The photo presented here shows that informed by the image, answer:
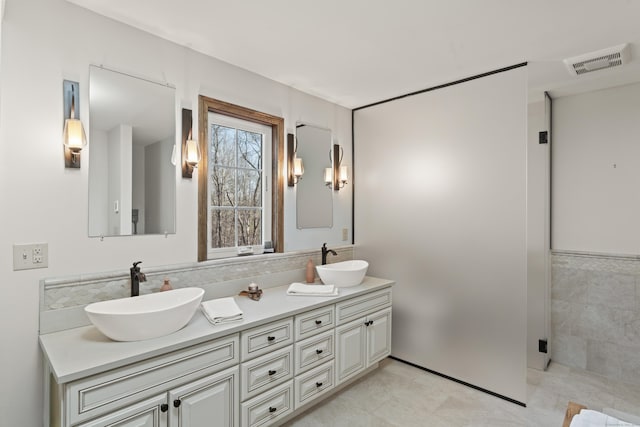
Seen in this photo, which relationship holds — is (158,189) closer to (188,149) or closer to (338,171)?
(188,149)

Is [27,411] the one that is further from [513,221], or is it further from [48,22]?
[513,221]

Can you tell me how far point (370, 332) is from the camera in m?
2.64

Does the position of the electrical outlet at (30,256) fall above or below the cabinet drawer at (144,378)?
above

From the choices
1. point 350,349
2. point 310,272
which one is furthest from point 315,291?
point 350,349

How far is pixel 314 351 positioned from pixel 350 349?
38 centimetres

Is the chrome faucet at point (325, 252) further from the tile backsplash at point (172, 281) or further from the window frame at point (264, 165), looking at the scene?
the window frame at point (264, 165)

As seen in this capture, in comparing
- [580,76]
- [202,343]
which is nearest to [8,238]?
[202,343]

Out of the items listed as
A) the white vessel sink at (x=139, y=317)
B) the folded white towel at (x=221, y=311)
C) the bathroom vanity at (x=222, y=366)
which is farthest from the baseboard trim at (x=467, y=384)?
the white vessel sink at (x=139, y=317)

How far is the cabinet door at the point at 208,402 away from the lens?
1556 millimetres

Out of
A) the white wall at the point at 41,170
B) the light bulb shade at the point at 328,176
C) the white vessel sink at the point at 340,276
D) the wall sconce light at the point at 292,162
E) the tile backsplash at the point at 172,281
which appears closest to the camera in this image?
the white wall at the point at 41,170

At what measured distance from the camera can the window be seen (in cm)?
241

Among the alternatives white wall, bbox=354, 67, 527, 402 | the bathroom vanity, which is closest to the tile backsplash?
the bathroom vanity

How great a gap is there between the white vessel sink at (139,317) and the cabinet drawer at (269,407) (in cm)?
61

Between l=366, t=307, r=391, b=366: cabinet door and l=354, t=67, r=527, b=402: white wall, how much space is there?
318mm
